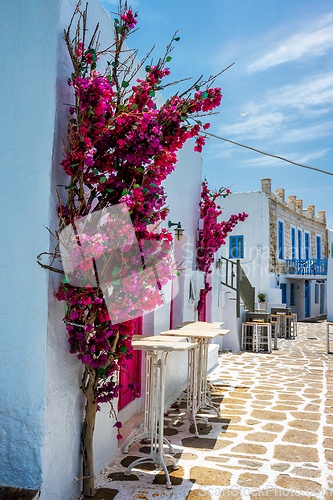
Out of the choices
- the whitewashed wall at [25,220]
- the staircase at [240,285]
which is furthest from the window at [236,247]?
the whitewashed wall at [25,220]

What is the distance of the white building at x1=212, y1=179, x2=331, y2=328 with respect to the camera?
16.8 metres

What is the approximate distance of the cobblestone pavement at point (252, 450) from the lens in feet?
10.5

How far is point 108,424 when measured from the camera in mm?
3641

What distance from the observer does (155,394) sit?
151 inches

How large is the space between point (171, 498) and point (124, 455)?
960 millimetres

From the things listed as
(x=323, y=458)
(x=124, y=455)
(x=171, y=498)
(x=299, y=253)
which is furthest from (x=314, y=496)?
(x=299, y=253)

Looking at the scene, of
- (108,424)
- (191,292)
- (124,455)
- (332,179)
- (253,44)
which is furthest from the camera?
(332,179)

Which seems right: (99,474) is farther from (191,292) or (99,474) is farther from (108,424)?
(191,292)

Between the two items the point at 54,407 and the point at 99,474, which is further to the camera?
the point at 99,474

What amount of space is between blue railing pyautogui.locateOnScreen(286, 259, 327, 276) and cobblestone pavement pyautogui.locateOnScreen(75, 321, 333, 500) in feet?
38.2

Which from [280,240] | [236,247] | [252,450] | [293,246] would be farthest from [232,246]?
[252,450]

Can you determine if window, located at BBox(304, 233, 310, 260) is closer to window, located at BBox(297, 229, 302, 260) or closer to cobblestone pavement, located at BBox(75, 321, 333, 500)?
window, located at BBox(297, 229, 302, 260)

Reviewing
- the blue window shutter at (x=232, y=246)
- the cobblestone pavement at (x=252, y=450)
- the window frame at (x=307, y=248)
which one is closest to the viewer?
the cobblestone pavement at (x=252, y=450)

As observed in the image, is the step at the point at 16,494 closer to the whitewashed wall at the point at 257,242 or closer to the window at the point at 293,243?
the whitewashed wall at the point at 257,242
